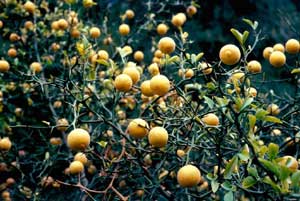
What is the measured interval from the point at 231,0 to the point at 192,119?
518cm

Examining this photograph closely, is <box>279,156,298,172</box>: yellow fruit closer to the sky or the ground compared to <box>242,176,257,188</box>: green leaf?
closer to the sky

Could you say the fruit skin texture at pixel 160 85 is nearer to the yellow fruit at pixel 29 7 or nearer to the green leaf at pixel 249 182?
the green leaf at pixel 249 182

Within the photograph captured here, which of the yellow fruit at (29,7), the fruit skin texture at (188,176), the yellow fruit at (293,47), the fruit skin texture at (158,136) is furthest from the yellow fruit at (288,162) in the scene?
the yellow fruit at (29,7)

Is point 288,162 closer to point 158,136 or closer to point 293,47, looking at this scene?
point 158,136

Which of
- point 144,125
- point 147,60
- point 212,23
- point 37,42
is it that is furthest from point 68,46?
point 212,23

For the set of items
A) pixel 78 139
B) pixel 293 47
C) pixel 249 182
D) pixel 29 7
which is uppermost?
pixel 29 7

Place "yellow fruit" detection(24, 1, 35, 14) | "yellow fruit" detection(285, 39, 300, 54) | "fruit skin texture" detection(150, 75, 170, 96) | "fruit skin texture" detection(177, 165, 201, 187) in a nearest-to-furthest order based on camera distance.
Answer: "fruit skin texture" detection(177, 165, 201, 187) < "fruit skin texture" detection(150, 75, 170, 96) < "yellow fruit" detection(285, 39, 300, 54) < "yellow fruit" detection(24, 1, 35, 14)

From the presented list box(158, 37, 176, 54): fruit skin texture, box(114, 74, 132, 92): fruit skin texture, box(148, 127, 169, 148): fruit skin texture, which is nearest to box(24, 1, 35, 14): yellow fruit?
box(158, 37, 176, 54): fruit skin texture

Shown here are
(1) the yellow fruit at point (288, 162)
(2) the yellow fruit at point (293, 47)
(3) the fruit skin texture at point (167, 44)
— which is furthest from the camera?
(2) the yellow fruit at point (293, 47)

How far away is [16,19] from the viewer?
301 cm

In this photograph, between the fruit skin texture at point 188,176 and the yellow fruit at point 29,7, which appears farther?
the yellow fruit at point 29,7

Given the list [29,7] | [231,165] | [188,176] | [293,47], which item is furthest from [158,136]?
[29,7]

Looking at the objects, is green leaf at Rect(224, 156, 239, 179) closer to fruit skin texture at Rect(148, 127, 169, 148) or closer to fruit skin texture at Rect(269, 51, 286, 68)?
fruit skin texture at Rect(148, 127, 169, 148)

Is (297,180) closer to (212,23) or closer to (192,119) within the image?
(192,119)
